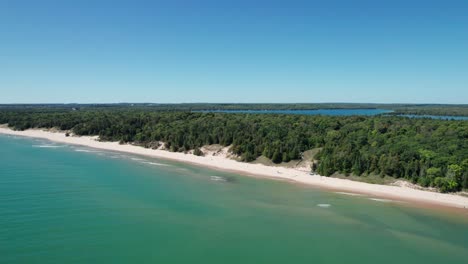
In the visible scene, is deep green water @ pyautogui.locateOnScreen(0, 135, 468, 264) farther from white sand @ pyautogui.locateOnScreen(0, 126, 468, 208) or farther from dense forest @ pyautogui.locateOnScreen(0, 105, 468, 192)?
dense forest @ pyautogui.locateOnScreen(0, 105, 468, 192)

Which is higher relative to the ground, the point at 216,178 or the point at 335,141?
the point at 335,141

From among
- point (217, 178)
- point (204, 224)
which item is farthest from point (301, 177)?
point (204, 224)

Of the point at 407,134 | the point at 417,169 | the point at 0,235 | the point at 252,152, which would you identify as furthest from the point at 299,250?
the point at 407,134

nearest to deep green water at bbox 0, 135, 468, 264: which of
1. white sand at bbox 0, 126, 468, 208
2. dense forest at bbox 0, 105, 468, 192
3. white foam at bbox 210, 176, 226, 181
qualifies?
white foam at bbox 210, 176, 226, 181

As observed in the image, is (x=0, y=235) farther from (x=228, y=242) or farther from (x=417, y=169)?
(x=417, y=169)

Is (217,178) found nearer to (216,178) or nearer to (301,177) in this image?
(216,178)

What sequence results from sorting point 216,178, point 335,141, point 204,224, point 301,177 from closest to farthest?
point 204,224, point 216,178, point 301,177, point 335,141

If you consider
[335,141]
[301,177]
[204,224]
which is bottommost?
[301,177]
